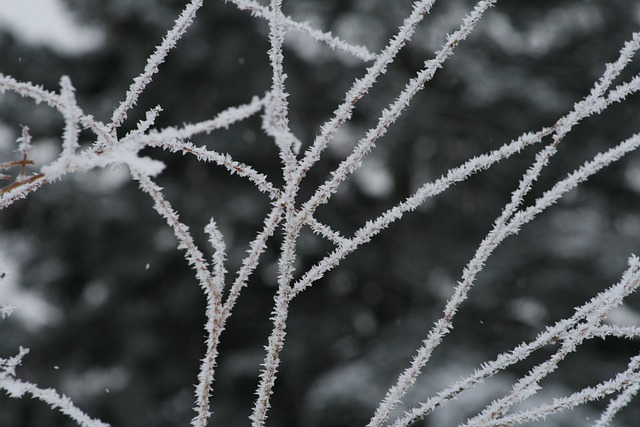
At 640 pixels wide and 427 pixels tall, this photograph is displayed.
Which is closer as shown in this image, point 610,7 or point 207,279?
point 207,279

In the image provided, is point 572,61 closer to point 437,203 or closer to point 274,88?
point 437,203

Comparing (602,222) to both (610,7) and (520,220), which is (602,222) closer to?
(610,7)

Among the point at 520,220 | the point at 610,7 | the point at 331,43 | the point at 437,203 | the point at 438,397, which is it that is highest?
the point at 610,7

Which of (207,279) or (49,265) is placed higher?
(49,265)

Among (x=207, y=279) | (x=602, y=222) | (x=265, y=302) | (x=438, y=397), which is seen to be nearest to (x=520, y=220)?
(x=438, y=397)

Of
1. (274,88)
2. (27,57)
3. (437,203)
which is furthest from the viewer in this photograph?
(437,203)

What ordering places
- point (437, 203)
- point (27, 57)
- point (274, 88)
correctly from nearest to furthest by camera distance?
point (274, 88) < point (27, 57) < point (437, 203)
